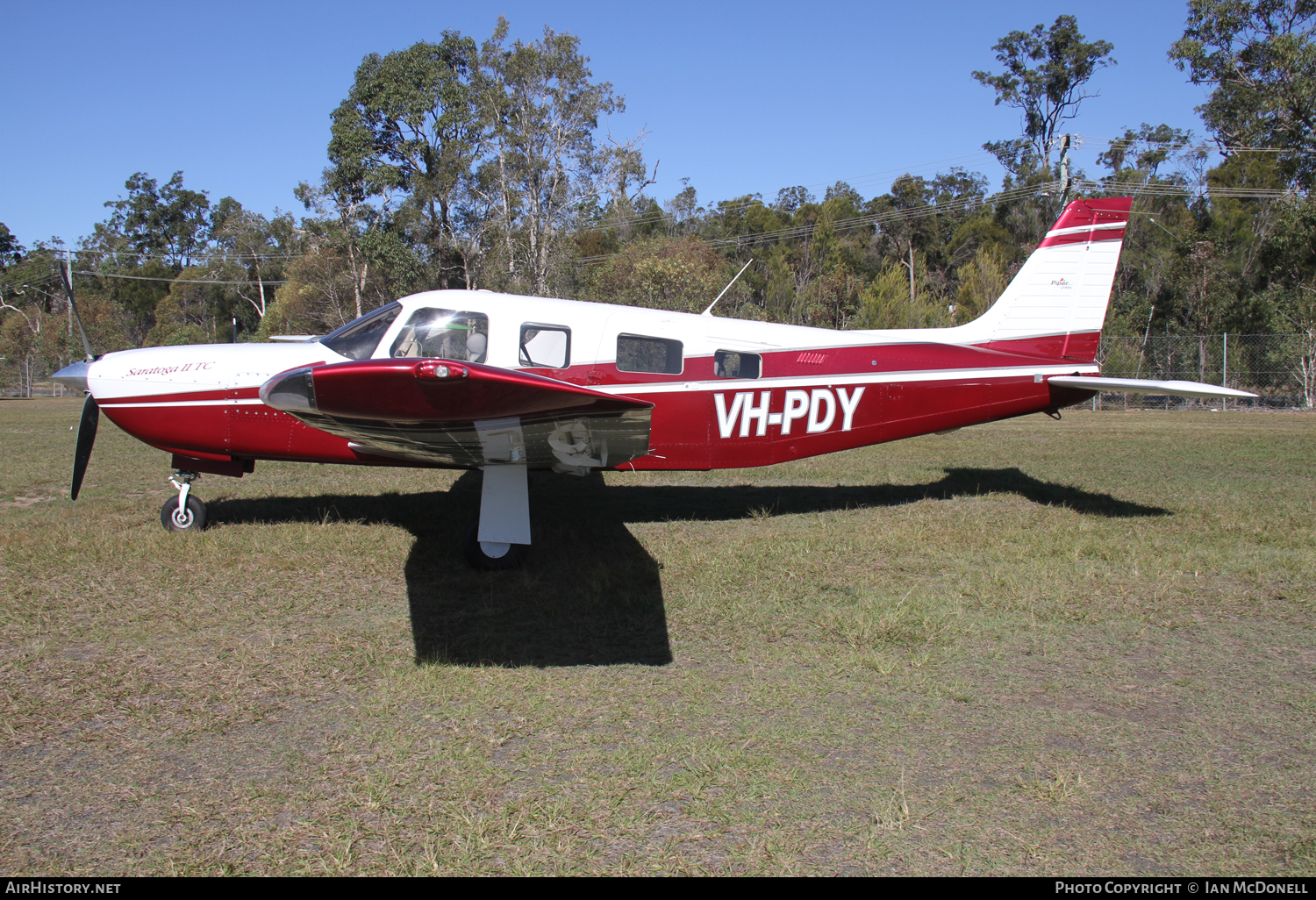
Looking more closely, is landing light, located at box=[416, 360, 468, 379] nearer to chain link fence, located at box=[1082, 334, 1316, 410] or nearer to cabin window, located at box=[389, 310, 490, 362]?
cabin window, located at box=[389, 310, 490, 362]

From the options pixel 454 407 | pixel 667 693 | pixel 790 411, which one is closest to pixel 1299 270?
pixel 790 411

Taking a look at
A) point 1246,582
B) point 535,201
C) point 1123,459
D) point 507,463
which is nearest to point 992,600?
point 1246,582

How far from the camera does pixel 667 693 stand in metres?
4.31

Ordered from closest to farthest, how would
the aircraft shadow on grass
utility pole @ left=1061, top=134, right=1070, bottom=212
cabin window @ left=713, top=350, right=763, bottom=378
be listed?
the aircraft shadow on grass, cabin window @ left=713, top=350, right=763, bottom=378, utility pole @ left=1061, top=134, right=1070, bottom=212

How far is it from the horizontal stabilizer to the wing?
197 inches

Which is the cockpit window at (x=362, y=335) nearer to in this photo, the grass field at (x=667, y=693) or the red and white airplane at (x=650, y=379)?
the red and white airplane at (x=650, y=379)

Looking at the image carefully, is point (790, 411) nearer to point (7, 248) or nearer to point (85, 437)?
point (85, 437)

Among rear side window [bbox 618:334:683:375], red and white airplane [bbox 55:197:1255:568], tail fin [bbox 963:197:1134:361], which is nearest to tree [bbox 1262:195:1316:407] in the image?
tail fin [bbox 963:197:1134:361]

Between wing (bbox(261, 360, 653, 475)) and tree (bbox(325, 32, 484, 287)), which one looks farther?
tree (bbox(325, 32, 484, 287))

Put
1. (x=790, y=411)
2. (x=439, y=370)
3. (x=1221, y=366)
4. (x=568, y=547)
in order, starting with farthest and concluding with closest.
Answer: (x=1221, y=366), (x=790, y=411), (x=568, y=547), (x=439, y=370)

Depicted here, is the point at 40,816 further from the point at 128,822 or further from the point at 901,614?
the point at 901,614

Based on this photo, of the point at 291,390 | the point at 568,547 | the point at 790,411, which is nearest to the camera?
the point at 291,390

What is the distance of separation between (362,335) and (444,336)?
Result: 30.2 inches

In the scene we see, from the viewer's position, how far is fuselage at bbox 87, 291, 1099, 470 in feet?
23.4
